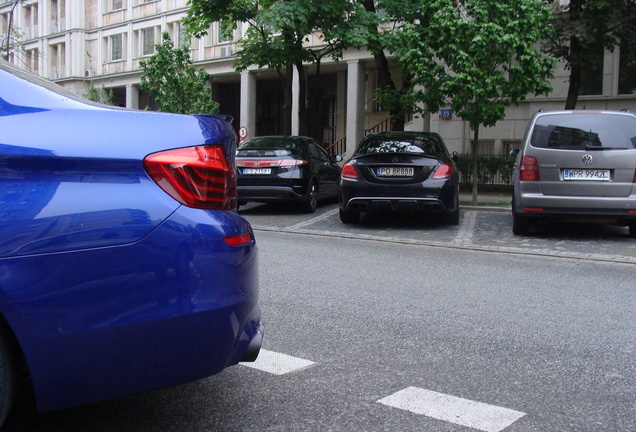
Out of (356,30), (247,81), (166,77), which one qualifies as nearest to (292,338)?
(356,30)

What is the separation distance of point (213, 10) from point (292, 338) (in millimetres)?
15446

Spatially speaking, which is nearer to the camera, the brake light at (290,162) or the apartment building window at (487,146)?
the brake light at (290,162)

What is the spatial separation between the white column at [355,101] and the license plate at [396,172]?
20.2 metres

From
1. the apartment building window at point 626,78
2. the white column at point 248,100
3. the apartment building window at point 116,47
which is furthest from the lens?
the apartment building window at point 116,47

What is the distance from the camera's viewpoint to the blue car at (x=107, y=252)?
8.84 ft

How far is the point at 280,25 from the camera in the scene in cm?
1678

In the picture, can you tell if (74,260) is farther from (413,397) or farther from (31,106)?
(413,397)

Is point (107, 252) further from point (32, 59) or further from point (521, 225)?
point (32, 59)

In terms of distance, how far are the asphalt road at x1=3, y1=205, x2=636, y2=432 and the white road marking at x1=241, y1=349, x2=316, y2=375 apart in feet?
0.04

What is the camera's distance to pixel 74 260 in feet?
8.90

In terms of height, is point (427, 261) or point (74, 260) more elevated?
point (74, 260)

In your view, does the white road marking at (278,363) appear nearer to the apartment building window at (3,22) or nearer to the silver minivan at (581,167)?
the silver minivan at (581,167)

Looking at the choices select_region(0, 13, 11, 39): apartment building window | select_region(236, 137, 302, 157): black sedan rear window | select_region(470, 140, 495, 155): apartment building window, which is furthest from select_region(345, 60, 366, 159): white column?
select_region(0, 13, 11, 39): apartment building window

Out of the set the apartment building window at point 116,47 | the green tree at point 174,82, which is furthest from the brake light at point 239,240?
the apartment building window at point 116,47
